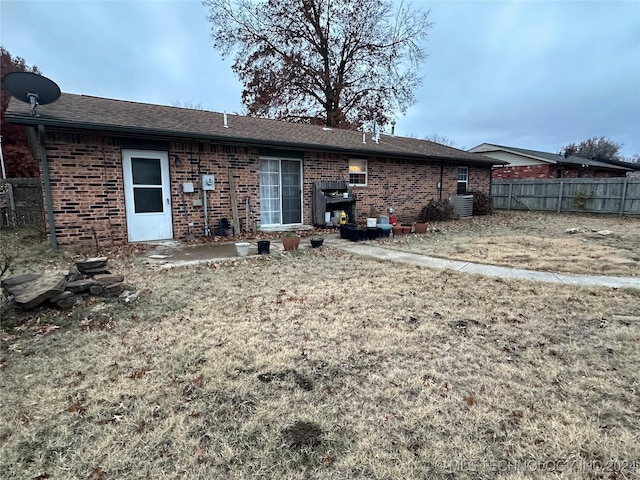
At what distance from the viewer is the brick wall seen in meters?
6.99

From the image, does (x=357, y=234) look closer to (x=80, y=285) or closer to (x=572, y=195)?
(x=80, y=285)

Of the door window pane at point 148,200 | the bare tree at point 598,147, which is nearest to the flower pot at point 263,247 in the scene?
the door window pane at point 148,200

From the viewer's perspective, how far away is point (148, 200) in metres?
8.04

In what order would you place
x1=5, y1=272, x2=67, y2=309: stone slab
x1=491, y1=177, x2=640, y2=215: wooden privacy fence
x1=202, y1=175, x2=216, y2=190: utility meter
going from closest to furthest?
x1=5, y1=272, x2=67, y2=309: stone slab → x1=202, y1=175, x2=216, y2=190: utility meter → x1=491, y1=177, x2=640, y2=215: wooden privacy fence

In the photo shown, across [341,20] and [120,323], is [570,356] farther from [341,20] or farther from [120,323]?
[341,20]

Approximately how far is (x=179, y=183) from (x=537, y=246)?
9.10 meters

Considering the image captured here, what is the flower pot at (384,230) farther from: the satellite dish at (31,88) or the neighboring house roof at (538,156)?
the neighboring house roof at (538,156)

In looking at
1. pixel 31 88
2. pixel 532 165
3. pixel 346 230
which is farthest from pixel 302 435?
pixel 532 165

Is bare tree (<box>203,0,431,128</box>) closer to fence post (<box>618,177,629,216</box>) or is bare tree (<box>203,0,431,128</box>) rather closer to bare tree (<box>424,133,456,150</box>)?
fence post (<box>618,177,629,216</box>)

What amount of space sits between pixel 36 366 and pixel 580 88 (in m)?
33.4

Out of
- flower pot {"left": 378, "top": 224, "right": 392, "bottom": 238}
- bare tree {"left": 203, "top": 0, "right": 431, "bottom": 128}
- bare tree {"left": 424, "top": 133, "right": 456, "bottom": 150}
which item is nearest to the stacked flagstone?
flower pot {"left": 378, "top": 224, "right": 392, "bottom": 238}

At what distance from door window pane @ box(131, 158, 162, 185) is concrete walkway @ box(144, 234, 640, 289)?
1.59m

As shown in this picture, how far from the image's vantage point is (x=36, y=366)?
2.76 meters

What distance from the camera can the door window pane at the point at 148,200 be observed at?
789cm
